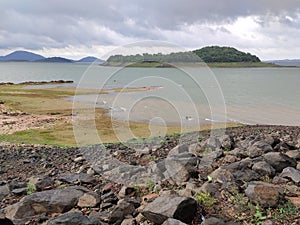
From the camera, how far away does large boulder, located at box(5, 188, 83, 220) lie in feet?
24.2

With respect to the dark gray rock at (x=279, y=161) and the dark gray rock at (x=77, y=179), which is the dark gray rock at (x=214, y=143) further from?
the dark gray rock at (x=77, y=179)

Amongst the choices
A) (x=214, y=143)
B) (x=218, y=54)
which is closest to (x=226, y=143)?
(x=214, y=143)

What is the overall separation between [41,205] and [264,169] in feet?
17.3

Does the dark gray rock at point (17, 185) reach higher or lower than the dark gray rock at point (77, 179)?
lower

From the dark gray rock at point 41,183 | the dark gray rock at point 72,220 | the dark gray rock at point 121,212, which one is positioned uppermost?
the dark gray rock at point 72,220

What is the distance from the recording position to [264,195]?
20.3 ft

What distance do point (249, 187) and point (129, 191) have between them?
2.99m

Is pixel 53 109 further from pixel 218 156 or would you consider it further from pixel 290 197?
pixel 290 197

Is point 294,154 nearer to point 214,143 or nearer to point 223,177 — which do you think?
point 223,177

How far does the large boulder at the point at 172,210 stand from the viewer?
5809 mm

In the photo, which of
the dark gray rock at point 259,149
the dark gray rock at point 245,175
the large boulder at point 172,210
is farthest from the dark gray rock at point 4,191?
the dark gray rock at point 259,149

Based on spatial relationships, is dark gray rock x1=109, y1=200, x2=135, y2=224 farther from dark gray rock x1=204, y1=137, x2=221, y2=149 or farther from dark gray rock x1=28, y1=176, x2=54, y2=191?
dark gray rock x1=204, y1=137, x2=221, y2=149

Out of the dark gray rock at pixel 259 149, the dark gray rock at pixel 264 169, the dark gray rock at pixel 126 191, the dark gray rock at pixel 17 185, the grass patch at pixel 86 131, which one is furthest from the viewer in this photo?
the grass patch at pixel 86 131

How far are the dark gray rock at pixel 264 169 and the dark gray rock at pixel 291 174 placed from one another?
243 mm
